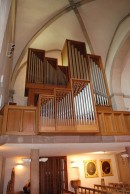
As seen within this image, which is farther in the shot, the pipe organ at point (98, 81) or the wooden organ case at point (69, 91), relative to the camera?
the pipe organ at point (98, 81)

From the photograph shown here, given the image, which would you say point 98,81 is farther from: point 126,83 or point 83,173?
point 83,173

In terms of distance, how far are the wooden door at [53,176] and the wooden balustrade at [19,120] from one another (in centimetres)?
592

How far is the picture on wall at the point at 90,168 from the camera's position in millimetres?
11152

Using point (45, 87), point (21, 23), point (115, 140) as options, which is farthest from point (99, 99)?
point (21, 23)

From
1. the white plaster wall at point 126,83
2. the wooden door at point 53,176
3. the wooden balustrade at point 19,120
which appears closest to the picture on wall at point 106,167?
the wooden door at point 53,176

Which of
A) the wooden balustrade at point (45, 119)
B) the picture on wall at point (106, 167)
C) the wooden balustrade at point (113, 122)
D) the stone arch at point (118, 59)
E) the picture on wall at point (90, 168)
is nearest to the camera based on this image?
the wooden balustrade at point (45, 119)

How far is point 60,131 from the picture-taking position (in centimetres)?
557

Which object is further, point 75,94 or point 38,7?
point 38,7

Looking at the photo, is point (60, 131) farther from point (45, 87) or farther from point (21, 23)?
point (21, 23)

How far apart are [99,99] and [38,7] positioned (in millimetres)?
5349

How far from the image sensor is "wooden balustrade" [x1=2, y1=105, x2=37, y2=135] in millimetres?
5609

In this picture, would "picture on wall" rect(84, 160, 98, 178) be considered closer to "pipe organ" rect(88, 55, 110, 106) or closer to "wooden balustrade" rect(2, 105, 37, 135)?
"pipe organ" rect(88, 55, 110, 106)

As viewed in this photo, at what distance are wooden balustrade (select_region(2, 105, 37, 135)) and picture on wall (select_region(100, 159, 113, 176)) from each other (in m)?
7.79

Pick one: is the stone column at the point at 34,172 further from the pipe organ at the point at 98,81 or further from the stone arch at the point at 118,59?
the stone arch at the point at 118,59
